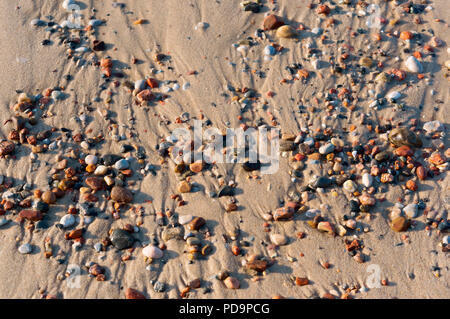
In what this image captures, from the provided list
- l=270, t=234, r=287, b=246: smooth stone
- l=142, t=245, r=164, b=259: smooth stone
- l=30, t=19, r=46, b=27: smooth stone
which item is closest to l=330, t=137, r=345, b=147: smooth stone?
l=270, t=234, r=287, b=246: smooth stone

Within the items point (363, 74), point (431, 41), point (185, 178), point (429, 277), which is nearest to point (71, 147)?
point (185, 178)

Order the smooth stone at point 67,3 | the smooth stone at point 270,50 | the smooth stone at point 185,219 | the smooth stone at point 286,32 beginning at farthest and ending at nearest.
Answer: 1. the smooth stone at point 67,3
2. the smooth stone at point 286,32
3. the smooth stone at point 270,50
4. the smooth stone at point 185,219

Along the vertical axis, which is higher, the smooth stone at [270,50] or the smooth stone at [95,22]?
the smooth stone at [95,22]

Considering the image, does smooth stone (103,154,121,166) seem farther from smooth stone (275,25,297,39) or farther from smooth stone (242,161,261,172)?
smooth stone (275,25,297,39)

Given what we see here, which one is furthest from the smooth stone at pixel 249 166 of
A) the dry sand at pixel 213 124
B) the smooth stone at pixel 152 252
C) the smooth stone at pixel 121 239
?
the smooth stone at pixel 121 239

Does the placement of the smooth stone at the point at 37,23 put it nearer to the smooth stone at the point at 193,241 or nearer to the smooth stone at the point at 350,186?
the smooth stone at the point at 193,241

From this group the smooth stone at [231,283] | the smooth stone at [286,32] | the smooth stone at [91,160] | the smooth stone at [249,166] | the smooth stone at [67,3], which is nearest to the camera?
the smooth stone at [231,283]

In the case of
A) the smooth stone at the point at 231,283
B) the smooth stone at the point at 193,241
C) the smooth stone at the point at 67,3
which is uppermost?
the smooth stone at the point at 67,3
